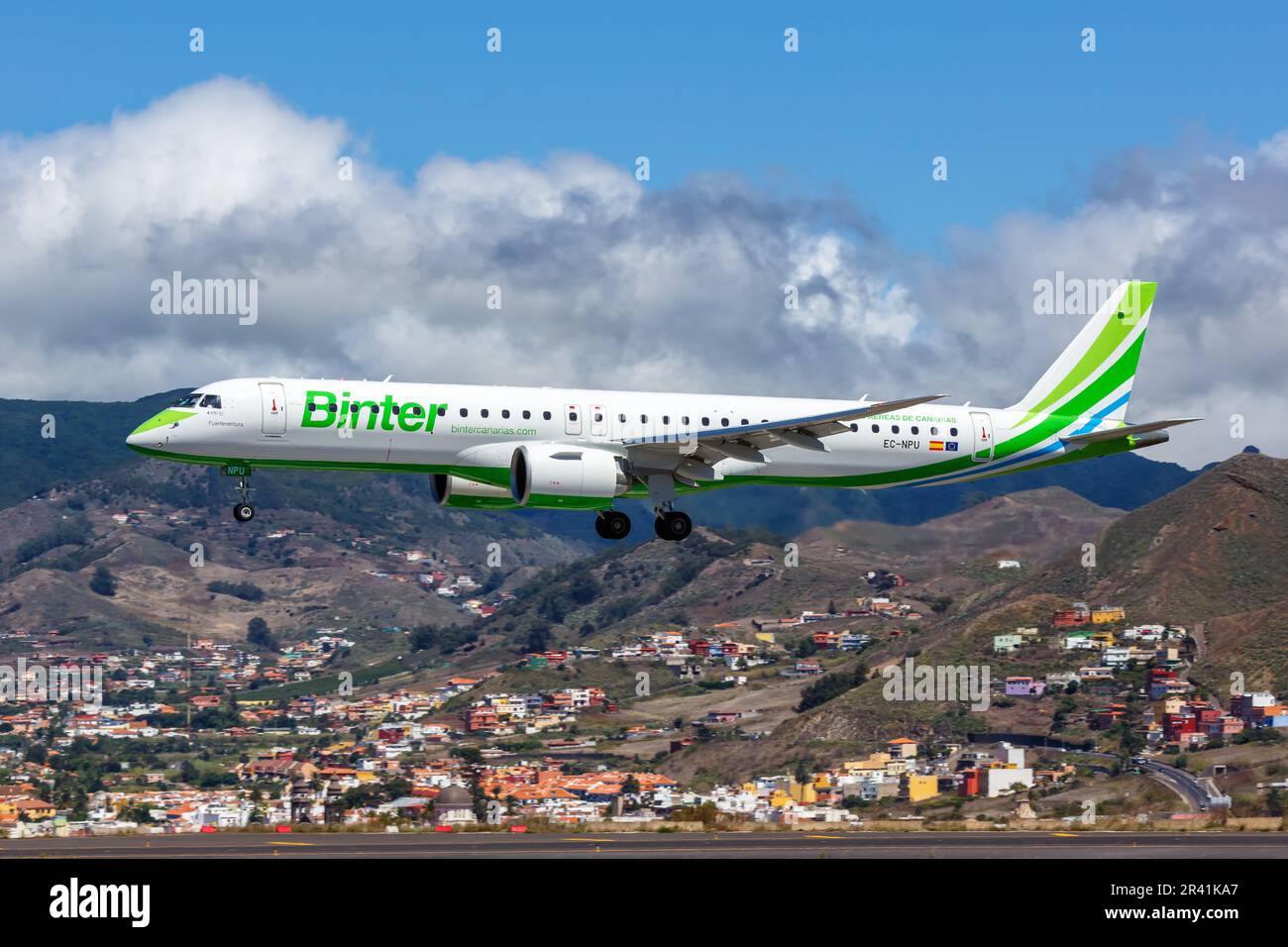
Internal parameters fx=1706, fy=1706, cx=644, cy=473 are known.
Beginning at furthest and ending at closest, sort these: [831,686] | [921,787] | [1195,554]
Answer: [831,686] < [1195,554] < [921,787]

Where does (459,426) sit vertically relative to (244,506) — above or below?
above

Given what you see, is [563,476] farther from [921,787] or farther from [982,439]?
[921,787]

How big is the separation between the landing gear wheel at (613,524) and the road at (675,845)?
415 inches

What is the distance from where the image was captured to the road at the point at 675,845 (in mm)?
45562

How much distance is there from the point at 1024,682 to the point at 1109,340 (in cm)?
7941

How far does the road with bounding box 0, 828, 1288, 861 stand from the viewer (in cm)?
4556

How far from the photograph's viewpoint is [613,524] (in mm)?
60125

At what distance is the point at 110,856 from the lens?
42844 mm

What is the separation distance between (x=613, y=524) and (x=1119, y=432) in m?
18.7

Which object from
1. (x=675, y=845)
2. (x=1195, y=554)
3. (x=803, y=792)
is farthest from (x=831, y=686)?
(x=675, y=845)

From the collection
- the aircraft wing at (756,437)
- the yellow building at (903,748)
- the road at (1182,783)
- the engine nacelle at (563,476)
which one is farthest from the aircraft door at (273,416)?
the yellow building at (903,748)

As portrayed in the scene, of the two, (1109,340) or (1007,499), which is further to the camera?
(1007,499)
